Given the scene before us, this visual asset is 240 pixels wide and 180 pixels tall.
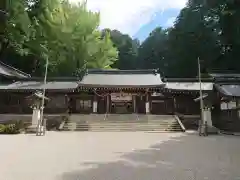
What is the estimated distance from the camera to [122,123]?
21.6m

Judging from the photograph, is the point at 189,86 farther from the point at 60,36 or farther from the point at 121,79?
the point at 60,36

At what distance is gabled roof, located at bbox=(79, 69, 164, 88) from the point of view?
24.4 metres

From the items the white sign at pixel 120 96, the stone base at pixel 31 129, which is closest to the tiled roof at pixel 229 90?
the white sign at pixel 120 96

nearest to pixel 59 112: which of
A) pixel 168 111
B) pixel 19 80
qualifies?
pixel 19 80

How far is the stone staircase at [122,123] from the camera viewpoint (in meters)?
20.5

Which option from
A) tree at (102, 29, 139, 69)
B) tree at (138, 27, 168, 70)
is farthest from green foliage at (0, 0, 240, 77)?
tree at (102, 29, 139, 69)

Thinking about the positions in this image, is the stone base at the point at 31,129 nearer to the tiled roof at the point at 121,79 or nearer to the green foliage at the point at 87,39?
the tiled roof at the point at 121,79

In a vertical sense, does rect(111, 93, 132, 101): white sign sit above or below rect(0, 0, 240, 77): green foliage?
below

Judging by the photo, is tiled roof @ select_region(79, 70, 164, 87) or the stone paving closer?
the stone paving

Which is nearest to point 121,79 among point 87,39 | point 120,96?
point 120,96

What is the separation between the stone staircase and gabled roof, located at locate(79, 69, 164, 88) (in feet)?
9.56

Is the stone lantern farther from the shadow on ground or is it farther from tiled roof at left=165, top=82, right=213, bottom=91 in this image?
the shadow on ground

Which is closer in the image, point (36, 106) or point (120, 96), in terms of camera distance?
point (36, 106)

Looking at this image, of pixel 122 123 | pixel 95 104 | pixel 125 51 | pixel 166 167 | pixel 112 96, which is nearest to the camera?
pixel 166 167
